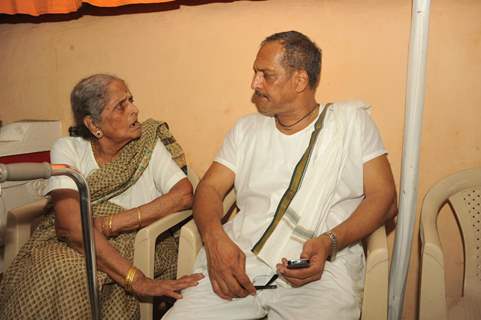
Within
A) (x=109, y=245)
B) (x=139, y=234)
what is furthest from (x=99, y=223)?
(x=139, y=234)

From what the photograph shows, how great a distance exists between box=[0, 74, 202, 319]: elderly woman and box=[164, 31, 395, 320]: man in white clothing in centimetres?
17

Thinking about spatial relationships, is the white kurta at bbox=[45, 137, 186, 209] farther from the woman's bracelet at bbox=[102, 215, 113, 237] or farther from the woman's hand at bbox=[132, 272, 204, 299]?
the woman's hand at bbox=[132, 272, 204, 299]

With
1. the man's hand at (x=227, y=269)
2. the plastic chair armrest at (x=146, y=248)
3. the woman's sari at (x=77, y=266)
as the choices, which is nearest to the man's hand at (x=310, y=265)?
the man's hand at (x=227, y=269)

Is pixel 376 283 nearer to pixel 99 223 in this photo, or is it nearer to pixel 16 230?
pixel 99 223

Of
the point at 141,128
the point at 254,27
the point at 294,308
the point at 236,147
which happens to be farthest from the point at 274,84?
the point at 294,308

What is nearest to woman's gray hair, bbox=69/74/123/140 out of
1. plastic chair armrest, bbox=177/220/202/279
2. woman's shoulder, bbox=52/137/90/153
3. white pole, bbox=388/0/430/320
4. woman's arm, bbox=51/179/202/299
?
woman's shoulder, bbox=52/137/90/153

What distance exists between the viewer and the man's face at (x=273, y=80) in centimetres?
177

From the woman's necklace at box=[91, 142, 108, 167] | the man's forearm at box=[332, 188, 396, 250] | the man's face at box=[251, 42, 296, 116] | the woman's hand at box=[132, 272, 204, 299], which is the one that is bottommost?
the woman's hand at box=[132, 272, 204, 299]

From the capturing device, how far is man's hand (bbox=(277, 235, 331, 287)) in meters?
1.52

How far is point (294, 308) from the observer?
1.52 m

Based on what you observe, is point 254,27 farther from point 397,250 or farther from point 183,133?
point 397,250

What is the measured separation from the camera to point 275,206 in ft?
5.83

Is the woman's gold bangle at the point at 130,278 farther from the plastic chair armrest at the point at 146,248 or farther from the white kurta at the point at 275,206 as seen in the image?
the white kurta at the point at 275,206

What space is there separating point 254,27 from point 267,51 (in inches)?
15.7
